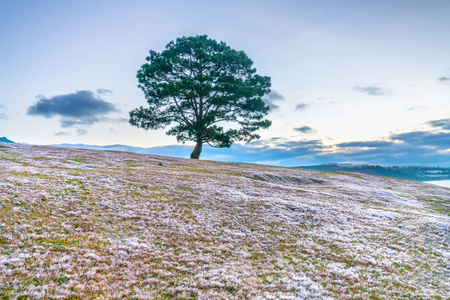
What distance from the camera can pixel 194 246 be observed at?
11.8m

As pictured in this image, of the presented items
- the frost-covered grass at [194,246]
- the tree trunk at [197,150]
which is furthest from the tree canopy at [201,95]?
the frost-covered grass at [194,246]

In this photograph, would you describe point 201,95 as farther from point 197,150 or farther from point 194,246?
point 194,246

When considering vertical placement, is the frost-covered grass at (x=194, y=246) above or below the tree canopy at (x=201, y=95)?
below

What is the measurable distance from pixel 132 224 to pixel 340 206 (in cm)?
1957

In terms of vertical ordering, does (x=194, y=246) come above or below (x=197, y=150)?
below

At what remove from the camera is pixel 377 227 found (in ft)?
60.4

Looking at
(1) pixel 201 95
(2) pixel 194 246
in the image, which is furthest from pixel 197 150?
(2) pixel 194 246

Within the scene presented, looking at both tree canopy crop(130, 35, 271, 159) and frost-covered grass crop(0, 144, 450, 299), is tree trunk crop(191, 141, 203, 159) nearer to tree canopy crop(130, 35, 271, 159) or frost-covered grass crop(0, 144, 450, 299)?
tree canopy crop(130, 35, 271, 159)

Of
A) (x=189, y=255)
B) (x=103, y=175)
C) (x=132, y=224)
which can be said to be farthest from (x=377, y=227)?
(x=103, y=175)

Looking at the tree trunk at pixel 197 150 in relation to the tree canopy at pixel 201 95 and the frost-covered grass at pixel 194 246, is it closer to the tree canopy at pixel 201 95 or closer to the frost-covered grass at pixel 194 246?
the tree canopy at pixel 201 95

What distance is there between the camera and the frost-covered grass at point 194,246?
8.29 meters

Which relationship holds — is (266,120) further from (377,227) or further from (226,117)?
(377,227)

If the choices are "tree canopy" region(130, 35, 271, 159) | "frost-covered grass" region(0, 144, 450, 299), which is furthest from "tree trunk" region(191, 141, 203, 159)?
"frost-covered grass" region(0, 144, 450, 299)

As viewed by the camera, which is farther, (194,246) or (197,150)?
(197,150)
